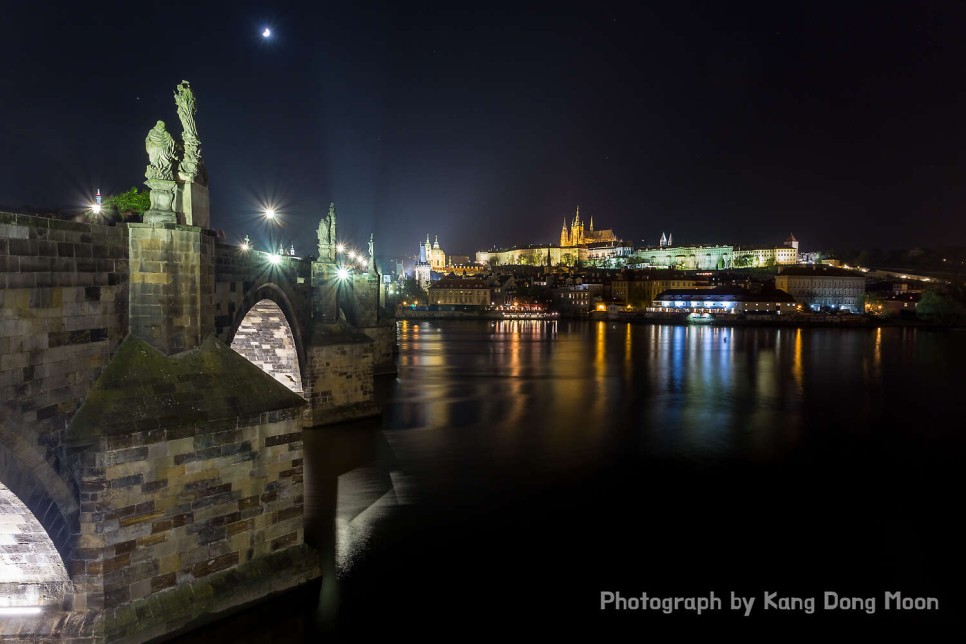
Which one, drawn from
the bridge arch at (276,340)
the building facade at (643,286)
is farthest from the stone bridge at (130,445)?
the building facade at (643,286)

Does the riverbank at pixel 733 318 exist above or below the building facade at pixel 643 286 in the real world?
below

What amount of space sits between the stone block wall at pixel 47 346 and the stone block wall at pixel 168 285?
18.0 inches

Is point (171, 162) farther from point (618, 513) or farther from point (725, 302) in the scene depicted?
point (725, 302)

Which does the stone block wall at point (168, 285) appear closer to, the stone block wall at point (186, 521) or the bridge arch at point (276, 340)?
the stone block wall at point (186, 521)

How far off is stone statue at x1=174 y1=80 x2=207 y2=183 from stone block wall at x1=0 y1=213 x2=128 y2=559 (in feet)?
5.38

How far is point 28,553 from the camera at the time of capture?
21.7 feet

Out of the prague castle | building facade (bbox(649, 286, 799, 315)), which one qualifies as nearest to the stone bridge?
building facade (bbox(649, 286, 799, 315))

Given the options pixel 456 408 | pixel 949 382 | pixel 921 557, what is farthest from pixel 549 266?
pixel 921 557

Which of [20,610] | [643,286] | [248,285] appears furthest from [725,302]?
[20,610]

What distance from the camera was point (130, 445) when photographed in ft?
22.3

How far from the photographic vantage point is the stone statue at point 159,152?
25.9ft

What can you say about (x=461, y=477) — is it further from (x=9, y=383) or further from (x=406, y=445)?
(x=9, y=383)

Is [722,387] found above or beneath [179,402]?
beneath

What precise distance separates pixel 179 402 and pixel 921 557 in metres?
11.4
